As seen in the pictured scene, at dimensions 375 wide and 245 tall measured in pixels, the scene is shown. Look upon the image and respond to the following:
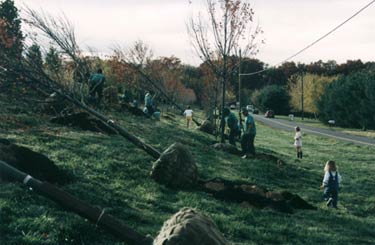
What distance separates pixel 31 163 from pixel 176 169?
3696 mm

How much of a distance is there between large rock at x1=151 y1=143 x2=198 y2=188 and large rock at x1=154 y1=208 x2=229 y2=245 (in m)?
5.66

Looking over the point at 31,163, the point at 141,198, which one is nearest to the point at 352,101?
the point at 141,198

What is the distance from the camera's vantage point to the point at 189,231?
5145 mm

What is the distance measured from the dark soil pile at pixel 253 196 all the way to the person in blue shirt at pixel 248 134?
19.2 feet

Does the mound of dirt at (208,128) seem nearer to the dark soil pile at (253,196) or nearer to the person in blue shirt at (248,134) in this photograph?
the person in blue shirt at (248,134)

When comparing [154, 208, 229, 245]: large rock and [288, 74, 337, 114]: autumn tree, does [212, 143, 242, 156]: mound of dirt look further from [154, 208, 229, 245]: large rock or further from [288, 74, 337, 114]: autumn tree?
[288, 74, 337, 114]: autumn tree

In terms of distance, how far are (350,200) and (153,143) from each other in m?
7.32

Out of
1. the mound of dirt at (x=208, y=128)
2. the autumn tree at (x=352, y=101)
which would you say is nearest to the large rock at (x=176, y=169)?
the mound of dirt at (x=208, y=128)

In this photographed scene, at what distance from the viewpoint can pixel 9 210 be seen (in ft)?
22.9

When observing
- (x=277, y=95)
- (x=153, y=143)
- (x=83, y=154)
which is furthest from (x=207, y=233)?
(x=277, y=95)

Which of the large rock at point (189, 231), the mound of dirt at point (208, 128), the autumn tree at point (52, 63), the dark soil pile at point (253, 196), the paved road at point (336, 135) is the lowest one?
the paved road at point (336, 135)

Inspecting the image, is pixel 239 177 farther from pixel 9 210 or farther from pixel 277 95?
pixel 277 95

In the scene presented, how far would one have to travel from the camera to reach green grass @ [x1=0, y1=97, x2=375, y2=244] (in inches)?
269

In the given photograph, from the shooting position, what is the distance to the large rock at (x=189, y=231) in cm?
510
